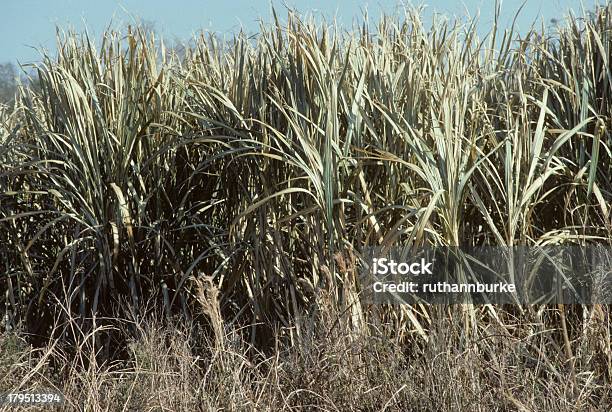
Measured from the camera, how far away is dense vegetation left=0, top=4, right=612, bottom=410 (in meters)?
2.41

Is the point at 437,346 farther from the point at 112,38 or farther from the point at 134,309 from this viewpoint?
the point at 112,38

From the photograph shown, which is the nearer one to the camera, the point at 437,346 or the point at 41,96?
the point at 437,346

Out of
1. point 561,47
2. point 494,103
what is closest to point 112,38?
point 494,103

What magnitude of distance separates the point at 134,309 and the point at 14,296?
70cm

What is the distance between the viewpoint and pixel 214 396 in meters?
2.48

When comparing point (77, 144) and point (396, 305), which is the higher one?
point (77, 144)

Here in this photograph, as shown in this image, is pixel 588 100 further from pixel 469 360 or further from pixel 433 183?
pixel 469 360

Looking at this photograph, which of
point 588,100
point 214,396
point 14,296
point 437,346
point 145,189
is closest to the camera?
point 437,346

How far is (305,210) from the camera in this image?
2.55 m

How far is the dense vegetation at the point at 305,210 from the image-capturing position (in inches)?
94.8

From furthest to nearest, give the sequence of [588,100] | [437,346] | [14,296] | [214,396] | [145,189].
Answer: [14,296]
[145,189]
[588,100]
[214,396]
[437,346]

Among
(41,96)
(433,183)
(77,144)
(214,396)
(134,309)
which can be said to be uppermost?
(41,96)

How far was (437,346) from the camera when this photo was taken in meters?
2.32

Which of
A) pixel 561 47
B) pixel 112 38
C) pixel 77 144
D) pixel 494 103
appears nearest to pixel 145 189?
pixel 77 144
